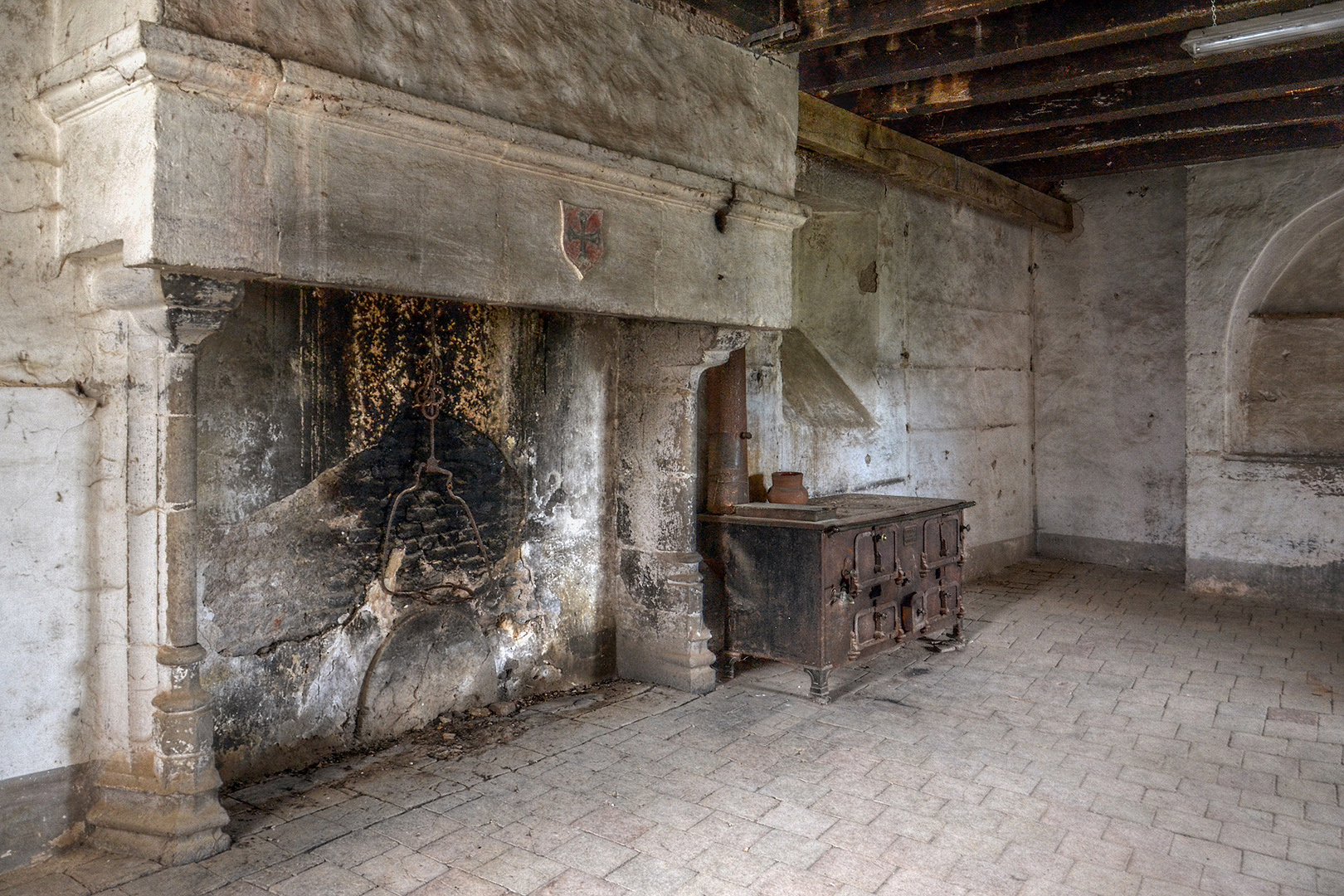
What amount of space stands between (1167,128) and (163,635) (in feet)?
23.6

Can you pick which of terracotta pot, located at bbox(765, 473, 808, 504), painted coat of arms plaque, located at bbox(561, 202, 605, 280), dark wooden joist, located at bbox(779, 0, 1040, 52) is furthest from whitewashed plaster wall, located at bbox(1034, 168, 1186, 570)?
painted coat of arms plaque, located at bbox(561, 202, 605, 280)

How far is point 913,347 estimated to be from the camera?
763 cm

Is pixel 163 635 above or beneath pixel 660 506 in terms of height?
beneath

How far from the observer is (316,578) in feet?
13.1

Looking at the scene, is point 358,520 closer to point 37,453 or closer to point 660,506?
point 37,453

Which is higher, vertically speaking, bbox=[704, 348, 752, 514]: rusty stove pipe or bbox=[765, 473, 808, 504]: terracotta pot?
bbox=[704, 348, 752, 514]: rusty stove pipe

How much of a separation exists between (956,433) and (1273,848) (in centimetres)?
512

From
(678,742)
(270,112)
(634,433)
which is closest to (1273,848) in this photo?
(678,742)

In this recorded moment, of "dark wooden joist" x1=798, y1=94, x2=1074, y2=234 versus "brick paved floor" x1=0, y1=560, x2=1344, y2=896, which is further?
"dark wooden joist" x1=798, y1=94, x2=1074, y2=234

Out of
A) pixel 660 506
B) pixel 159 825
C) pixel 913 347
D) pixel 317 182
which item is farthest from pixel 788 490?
pixel 159 825

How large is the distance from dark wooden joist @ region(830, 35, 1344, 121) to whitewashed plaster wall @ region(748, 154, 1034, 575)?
0.61m

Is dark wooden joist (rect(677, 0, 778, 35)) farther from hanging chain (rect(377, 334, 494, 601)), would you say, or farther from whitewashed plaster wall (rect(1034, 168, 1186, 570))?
whitewashed plaster wall (rect(1034, 168, 1186, 570))

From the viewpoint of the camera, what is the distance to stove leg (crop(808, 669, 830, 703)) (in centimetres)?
498

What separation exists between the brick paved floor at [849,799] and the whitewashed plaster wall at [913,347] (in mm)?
1934
